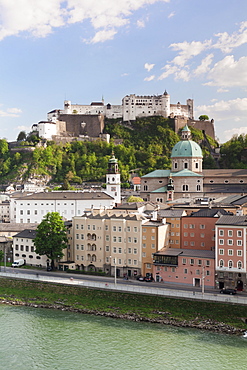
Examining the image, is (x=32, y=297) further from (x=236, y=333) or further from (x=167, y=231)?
(x=236, y=333)

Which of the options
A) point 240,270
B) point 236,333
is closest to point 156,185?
point 240,270

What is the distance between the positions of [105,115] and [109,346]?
102 m

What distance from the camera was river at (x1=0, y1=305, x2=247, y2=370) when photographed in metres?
25.8

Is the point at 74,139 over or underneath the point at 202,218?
over

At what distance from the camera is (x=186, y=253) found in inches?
1527

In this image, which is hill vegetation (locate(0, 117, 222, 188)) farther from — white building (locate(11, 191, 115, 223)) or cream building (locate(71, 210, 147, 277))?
cream building (locate(71, 210, 147, 277))

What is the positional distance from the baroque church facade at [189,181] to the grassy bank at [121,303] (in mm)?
38763

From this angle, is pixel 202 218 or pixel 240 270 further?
pixel 202 218

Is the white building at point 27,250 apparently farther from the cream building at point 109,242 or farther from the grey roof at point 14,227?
the grey roof at point 14,227

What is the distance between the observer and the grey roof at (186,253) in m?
37.8

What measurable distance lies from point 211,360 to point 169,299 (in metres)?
7.48

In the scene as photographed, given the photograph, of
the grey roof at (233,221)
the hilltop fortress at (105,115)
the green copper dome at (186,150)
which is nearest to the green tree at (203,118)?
the hilltop fortress at (105,115)

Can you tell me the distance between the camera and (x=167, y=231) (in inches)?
1709

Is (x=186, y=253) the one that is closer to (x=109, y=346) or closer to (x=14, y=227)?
(x=109, y=346)
